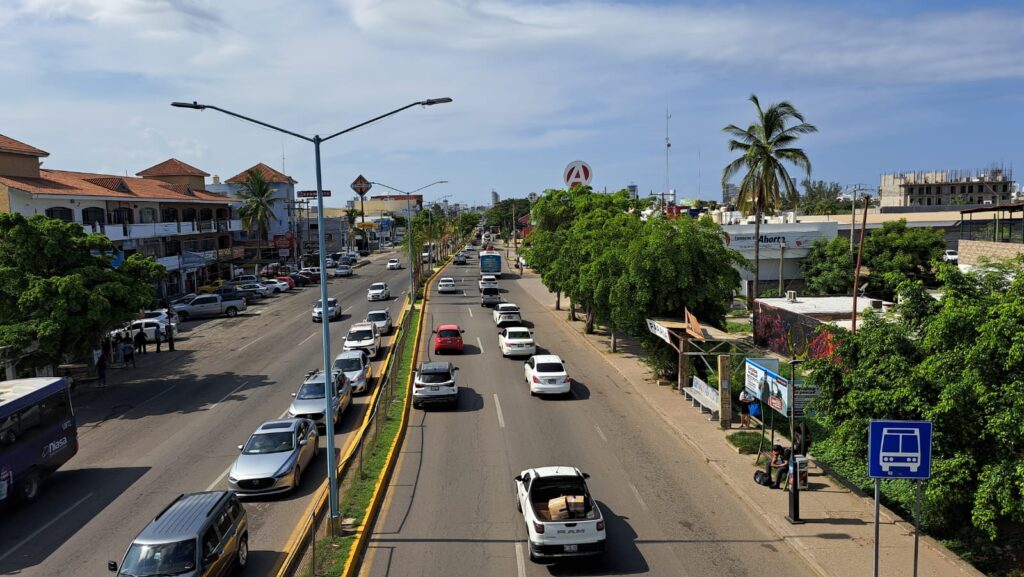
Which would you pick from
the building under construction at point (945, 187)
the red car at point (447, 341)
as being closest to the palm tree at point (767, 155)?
the red car at point (447, 341)

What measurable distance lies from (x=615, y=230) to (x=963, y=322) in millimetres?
20424

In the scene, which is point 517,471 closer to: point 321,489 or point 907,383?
point 321,489

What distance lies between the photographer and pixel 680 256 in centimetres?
2673

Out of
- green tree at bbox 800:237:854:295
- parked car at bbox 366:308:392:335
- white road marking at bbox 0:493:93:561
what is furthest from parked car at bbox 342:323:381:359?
green tree at bbox 800:237:854:295

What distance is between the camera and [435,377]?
25406 mm

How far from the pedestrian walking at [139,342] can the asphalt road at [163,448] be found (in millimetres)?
740

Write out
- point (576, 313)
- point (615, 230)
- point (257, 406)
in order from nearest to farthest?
point (257, 406)
point (615, 230)
point (576, 313)

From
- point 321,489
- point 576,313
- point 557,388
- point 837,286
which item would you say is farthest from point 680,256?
point 837,286

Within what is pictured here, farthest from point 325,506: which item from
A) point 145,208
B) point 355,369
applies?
point 145,208

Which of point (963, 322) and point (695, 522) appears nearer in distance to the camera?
point (963, 322)

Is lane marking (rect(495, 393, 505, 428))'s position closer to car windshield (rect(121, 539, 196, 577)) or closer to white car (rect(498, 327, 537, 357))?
white car (rect(498, 327, 537, 357))

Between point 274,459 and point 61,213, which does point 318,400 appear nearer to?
point 274,459

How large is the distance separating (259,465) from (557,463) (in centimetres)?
740

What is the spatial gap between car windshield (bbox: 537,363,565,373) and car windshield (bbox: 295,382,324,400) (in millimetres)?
8125
